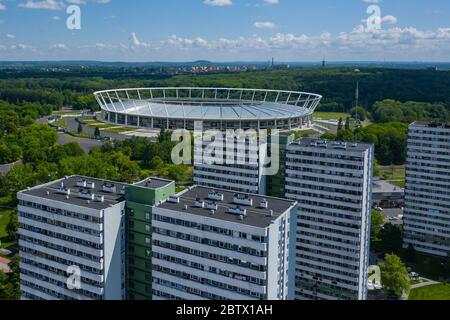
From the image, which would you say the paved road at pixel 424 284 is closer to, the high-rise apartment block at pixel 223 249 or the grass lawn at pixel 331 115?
the high-rise apartment block at pixel 223 249

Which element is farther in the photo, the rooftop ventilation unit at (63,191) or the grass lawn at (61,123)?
the grass lawn at (61,123)

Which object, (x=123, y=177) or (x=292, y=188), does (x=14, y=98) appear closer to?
(x=123, y=177)

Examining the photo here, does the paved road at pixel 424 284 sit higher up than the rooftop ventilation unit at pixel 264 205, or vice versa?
the rooftop ventilation unit at pixel 264 205

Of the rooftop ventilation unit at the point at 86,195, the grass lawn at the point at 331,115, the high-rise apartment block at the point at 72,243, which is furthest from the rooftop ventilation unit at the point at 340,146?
the grass lawn at the point at 331,115

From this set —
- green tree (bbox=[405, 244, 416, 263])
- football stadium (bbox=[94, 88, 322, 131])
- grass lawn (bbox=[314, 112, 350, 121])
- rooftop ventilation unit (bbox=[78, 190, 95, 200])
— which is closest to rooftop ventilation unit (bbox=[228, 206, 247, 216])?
rooftop ventilation unit (bbox=[78, 190, 95, 200])

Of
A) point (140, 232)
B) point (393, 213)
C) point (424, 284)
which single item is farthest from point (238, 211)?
point (393, 213)

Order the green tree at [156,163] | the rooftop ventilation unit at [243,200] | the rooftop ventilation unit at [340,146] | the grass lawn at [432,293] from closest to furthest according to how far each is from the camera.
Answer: the rooftop ventilation unit at [243,200] < the rooftop ventilation unit at [340,146] < the grass lawn at [432,293] < the green tree at [156,163]
